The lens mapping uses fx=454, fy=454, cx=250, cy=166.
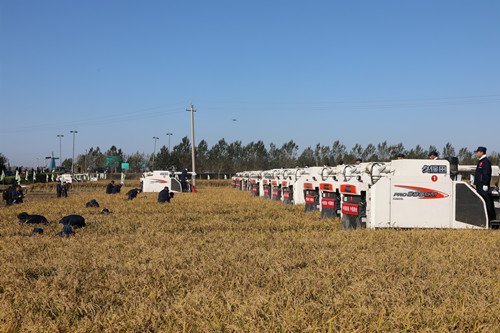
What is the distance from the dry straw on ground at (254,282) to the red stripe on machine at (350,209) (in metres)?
1.03

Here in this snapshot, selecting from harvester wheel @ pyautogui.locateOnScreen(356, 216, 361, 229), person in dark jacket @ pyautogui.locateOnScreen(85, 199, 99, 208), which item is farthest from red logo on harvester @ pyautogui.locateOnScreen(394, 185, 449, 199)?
person in dark jacket @ pyautogui.locateOnScreen(85, 199, 99, 208)

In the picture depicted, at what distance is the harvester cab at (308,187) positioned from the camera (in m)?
14.9

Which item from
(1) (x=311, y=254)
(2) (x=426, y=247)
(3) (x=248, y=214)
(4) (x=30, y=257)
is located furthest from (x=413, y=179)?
(4) (x=30, y=257)

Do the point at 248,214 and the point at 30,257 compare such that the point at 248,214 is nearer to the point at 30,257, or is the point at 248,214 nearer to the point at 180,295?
the point at 30,257

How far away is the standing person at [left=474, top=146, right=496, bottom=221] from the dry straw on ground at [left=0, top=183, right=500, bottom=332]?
3.63ft

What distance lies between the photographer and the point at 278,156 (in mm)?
110250

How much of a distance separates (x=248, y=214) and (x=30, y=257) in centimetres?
818

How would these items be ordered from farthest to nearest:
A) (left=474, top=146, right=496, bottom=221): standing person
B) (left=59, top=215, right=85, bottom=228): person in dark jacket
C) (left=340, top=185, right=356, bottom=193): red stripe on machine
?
(left=59, top=215, right=85, bottom=228): person in dark jacket
(left=340, top=185, right=356, bottom=193): red stripe on machine
(left=474, top=146, right=496, bottom=221): standing person

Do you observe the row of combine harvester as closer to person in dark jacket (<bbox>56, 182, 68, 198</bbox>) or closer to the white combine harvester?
the white combine harvester

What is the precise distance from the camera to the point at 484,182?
10570mm

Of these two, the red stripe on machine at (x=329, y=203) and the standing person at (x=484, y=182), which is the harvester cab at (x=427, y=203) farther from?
the red stripe on machine at (x=329, y=203)

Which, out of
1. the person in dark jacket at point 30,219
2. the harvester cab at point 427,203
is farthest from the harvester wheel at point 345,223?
the person in dark jacket at point 30,219

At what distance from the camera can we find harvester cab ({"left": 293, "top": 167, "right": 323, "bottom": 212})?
A: 14852mm

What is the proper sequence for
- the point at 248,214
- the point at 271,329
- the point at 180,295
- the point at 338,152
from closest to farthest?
the point at 271,329, the point at 180,295, the point at 248,214, the point at 338,152
